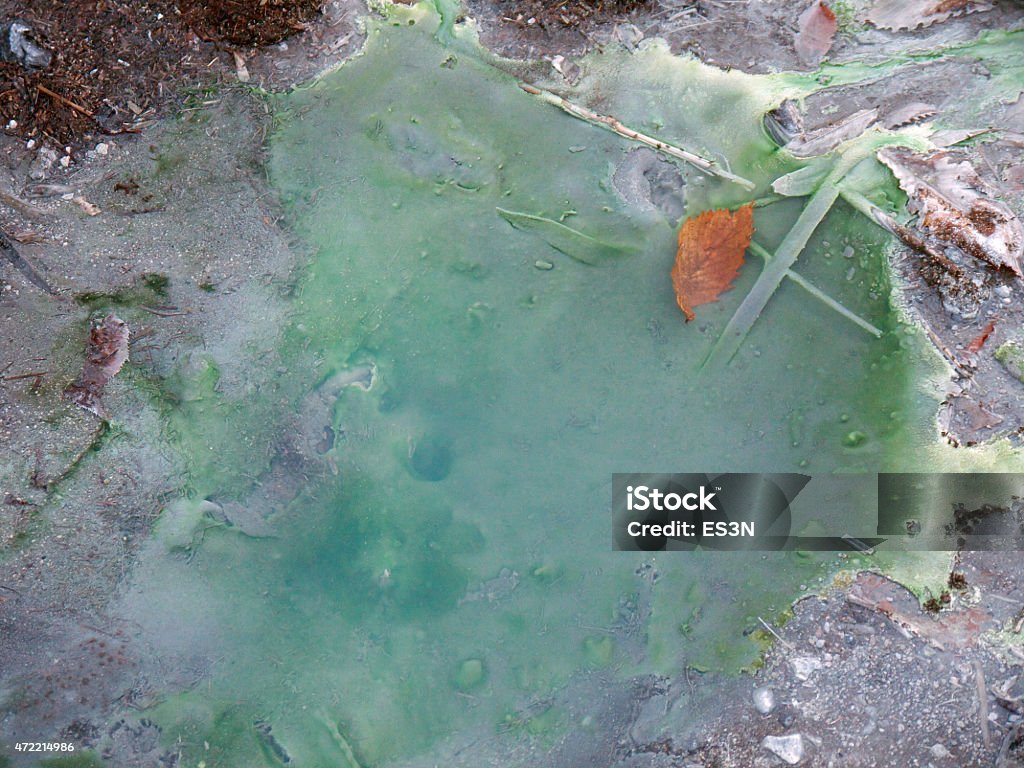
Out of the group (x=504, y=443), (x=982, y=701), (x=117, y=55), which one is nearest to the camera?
(x=982, y=701)

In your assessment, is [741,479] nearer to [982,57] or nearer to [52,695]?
[982,57]

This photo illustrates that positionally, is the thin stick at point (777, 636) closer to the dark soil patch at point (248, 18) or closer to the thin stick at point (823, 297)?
the thin stick at point (823, 297)

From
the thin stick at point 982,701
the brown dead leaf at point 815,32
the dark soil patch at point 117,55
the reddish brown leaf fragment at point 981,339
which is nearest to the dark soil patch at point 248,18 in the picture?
the dark soil patch at point 117,55

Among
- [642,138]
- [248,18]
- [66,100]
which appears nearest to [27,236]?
[66,100]

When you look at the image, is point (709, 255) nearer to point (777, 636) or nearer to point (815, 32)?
point (815, 32)

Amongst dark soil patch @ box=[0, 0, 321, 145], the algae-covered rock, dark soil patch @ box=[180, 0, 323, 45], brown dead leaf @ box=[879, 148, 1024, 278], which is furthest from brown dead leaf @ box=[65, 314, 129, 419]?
the algae-covered rock

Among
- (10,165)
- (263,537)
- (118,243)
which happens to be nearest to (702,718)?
(263,537)
